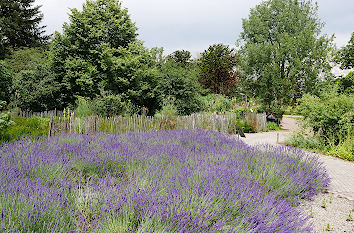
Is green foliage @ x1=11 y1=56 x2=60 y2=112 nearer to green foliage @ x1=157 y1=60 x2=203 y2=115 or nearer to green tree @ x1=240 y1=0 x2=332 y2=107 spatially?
green foliage @ x1=157 y1=60 x2=203 y2=115

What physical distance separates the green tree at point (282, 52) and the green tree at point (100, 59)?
8317 mm

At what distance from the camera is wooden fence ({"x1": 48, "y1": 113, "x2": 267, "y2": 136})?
8.54 m

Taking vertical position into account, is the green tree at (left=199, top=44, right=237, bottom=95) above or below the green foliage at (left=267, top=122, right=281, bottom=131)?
above

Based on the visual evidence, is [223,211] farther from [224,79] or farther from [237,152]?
[224,79]

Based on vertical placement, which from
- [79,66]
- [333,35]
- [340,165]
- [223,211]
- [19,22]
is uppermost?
[19,22]

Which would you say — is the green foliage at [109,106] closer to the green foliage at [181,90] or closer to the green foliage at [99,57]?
the green foliage at [99,57]

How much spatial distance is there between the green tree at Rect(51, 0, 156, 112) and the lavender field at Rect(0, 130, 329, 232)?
14263 mm

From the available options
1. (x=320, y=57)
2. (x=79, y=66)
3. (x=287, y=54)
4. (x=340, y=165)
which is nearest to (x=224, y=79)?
(x=287, y=54)

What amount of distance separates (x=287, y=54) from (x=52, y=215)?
20317 millimetres

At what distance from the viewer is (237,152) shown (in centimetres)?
474

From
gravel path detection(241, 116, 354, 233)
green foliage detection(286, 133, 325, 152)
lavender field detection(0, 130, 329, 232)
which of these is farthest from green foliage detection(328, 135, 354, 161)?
lavender field detection(0, 130, 329, 232)

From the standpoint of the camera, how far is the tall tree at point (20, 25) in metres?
32.4

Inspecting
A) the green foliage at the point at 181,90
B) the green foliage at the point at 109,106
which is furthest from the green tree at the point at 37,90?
the green foliage at the point at 181,90

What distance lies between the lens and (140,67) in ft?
63.1
